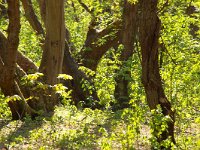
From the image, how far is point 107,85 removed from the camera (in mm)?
11008

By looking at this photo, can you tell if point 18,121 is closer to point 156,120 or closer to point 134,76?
point 134,76

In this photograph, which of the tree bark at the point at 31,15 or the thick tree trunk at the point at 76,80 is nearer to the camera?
the thick tree trunk at the point at 76,80

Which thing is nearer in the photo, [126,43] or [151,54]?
[151,54]

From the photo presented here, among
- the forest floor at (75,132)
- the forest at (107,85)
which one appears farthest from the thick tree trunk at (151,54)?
the forest floor at (75,132)

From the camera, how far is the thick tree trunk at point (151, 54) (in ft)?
19.3

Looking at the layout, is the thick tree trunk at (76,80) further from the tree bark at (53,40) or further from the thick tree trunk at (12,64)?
the thick tree trunk at (12,64)

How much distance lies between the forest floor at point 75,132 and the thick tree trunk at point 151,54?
495 mm

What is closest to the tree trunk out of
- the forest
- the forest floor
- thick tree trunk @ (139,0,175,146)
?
the forest

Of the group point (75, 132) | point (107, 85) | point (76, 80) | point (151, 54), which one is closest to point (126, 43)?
point (107, 85)

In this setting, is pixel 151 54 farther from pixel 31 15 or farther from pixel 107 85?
pixel 31 15

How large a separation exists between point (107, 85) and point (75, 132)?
3.39 meters

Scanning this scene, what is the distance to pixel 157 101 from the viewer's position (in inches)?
245

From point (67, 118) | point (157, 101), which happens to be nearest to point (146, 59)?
point (157, 101)

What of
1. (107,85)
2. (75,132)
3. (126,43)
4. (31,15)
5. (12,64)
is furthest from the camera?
(31,15)
